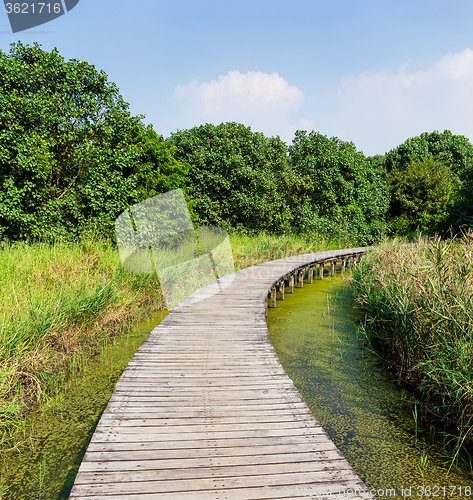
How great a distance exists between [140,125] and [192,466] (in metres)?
12.3

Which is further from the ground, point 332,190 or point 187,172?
point 187,172

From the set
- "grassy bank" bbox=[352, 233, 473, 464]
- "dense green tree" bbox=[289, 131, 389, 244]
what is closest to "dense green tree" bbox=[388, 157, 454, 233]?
"dense green tree" bbox=[289, 131, 389, 244]

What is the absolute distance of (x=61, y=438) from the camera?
10.7 ft

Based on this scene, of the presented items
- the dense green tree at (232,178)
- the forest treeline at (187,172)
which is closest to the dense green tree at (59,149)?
the forest treeline at (187,172)

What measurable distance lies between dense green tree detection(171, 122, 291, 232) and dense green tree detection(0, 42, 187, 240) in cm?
431

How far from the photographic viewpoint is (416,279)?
4.56 meters

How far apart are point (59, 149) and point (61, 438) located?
333 inches

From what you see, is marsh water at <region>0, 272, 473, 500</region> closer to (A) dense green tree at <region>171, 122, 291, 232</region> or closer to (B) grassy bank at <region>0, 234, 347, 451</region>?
(B) grassy bank at <region>0, 234, 347, 451</region>

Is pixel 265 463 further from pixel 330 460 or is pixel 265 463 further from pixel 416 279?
pixel 416 279

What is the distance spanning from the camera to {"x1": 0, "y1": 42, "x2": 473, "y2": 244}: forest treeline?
337 inches

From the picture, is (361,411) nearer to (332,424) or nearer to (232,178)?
(332,424)

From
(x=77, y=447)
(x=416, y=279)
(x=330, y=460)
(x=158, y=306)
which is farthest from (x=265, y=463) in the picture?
(x=158, y=306)

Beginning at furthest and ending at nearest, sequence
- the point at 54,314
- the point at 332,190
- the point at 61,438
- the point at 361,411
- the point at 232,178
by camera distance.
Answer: the point at 332,190
the point at 232,178
the point at 54,314
the point at 361,411
the point at 61,438

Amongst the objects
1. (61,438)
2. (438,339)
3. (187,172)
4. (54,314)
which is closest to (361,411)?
(438,339)
